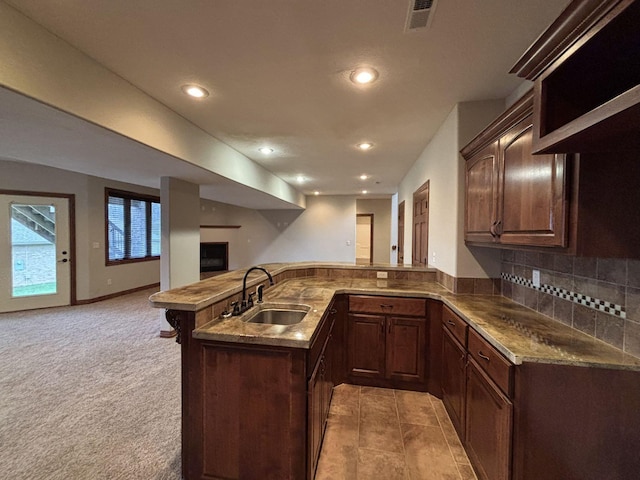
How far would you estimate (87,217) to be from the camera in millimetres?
5504

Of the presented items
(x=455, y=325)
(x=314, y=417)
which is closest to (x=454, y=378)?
(x=455, y=325)

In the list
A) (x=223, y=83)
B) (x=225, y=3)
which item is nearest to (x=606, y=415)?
(x=225, y=3)

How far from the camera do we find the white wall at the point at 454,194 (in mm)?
2357

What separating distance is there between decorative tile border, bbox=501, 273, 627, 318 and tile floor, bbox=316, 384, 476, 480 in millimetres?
1215

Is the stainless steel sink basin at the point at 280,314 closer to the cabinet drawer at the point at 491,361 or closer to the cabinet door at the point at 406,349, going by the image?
the cabinet door at the point at 406,349

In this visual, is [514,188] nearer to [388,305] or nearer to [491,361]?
[491,361]

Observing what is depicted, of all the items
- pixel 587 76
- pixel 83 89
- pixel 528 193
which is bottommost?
pixel 528 193

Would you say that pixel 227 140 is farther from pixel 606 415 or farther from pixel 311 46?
pixel 606 415

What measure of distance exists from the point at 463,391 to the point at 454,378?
189 millimetres

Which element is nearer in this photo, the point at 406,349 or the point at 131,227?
the point at 406,349

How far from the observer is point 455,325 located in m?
2.06

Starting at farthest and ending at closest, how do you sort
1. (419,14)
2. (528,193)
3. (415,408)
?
(415,408)
(528,193)
(419,14)

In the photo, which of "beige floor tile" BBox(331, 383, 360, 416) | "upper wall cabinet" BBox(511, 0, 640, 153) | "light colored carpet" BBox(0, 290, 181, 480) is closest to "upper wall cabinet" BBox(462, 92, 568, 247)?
"upper wall cabinet" BBox(511, 0, 640, 153)

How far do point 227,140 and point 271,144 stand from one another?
0.52m
